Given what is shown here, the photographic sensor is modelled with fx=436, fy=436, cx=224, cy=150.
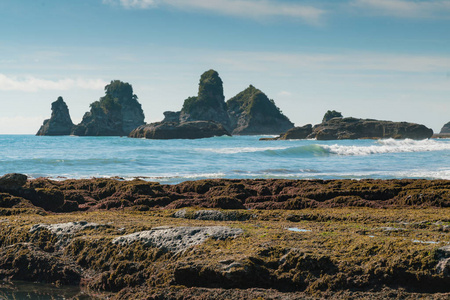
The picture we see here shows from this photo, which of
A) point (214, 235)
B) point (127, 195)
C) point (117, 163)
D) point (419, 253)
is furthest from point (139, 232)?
point (117, 163)

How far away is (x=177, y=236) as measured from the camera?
752 centimetres

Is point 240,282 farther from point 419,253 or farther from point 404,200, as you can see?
point 404,200

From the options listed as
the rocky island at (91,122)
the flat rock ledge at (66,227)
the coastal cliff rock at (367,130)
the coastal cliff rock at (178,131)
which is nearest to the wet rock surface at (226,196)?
the flat rock ledge at (66,227)

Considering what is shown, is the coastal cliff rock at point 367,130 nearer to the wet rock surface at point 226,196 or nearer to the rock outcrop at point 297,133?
the rock outcrop at point 297,133

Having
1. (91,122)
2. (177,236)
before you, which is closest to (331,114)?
(91,122)

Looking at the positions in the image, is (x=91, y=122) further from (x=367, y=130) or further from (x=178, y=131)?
(x=367, y=130)

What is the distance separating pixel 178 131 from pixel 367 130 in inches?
2225

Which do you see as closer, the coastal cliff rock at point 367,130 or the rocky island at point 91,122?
the coastal cliff rock at point 367,130

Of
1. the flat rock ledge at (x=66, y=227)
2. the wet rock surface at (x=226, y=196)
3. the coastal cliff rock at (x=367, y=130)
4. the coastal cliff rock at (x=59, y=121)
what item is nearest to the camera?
the flat rock ledge at (x=66, y=227)

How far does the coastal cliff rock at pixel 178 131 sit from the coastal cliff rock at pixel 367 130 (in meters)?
32.3

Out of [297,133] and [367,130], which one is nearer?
[367,130]

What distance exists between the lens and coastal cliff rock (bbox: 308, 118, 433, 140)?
124 metres

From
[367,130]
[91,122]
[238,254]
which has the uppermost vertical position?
[91,122]

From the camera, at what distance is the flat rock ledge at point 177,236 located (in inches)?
287
